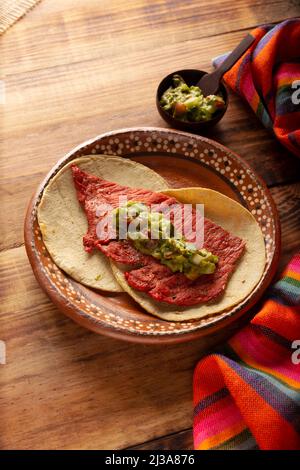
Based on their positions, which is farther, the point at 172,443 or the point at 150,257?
the point at 150,257

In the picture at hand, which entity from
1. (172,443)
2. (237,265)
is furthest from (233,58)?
(172,443)

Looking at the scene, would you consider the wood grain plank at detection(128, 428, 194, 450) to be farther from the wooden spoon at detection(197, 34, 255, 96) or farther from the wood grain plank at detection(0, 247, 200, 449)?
the wooden spoon at detection(197, 34, 255, 96)

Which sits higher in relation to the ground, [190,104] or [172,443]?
[190,104]

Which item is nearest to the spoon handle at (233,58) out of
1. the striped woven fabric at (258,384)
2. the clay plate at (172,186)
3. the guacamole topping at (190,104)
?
the guacamole topping at (190,104)

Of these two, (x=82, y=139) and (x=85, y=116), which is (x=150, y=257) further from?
(x=85, y=116)

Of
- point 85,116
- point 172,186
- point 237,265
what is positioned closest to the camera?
point 237,265

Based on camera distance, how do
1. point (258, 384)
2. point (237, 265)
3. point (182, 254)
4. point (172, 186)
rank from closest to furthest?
point (258, 384)
point (182, 254)
point (237, 265)
point (172, 186)

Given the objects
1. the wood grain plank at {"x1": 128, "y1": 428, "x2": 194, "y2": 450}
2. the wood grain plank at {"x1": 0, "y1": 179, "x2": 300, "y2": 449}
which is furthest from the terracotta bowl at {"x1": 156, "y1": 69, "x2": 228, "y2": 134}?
the wood grain plank at {"x1": 128, "y1": 428, "x2": 194, "y2": 450}
